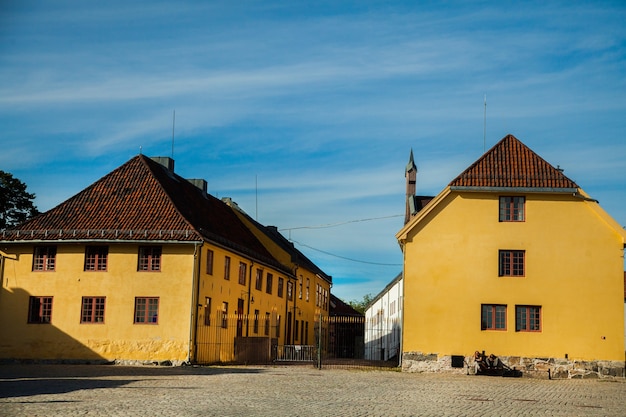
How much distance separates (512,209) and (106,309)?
17.1 metres

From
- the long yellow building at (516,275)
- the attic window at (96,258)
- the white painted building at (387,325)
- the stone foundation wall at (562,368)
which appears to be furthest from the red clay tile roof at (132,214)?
the white painted building at (387,325)

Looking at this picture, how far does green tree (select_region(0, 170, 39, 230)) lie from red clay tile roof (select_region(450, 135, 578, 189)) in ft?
102

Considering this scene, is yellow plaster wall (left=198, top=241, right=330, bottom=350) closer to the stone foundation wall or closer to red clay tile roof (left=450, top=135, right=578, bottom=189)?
the stone foundation wall

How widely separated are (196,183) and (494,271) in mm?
20529

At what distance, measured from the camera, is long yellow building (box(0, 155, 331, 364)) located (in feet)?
112

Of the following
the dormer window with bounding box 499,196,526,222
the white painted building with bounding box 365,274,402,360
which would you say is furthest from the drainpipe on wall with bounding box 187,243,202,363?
the white painted building with bounding box 365,274,402,360

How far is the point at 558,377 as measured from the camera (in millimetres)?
31359

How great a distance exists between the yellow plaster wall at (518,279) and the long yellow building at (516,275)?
0.13ft

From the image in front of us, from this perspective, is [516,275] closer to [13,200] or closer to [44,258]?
[44,258]

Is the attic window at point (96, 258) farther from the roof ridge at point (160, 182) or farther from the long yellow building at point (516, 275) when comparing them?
the long yellow building at point (516, 275)

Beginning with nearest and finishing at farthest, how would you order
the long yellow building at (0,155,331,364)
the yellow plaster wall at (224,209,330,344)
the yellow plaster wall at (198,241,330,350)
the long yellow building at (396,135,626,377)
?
1. the long yellow building at (396,135,626,377)
2. the long yellow building at (0,155,331,364)
3. the yellow plaster wall at (198,241,330,350)
4. the yellow plaster wall at (224,209,330,344)

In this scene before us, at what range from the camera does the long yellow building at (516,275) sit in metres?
31.5

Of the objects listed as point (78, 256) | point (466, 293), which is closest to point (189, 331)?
point (78, 256)

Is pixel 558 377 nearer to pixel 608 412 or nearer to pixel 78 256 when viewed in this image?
pixel 608 412
